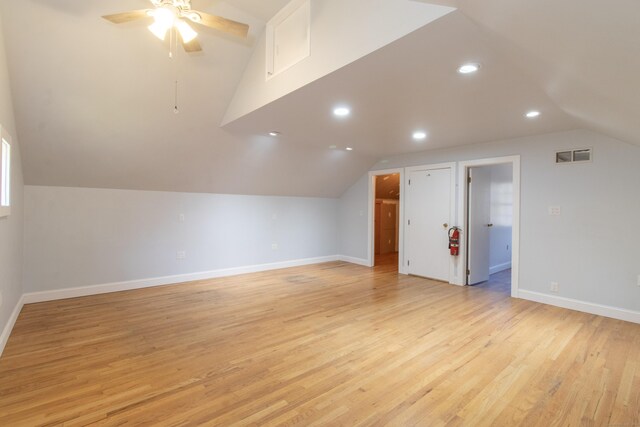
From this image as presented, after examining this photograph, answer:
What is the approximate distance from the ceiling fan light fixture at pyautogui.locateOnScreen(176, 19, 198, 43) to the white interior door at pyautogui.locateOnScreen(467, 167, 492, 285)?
4.51m

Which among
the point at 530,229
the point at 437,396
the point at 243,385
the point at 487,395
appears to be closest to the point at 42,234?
the point at 243,385

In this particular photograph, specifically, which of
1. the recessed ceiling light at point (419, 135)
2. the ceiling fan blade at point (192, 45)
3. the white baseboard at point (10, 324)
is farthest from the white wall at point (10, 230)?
the recessed ceiling light at point (419, 135)

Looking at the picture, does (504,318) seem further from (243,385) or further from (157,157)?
(157,157)

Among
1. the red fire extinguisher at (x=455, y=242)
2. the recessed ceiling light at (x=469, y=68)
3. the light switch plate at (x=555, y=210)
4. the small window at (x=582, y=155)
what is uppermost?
the recessed ceiling light at (x=469, y=68)

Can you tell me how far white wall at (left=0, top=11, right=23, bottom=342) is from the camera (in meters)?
2.63

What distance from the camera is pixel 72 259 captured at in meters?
4.24

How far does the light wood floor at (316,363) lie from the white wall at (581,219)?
0.42 m

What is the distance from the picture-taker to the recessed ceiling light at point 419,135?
13.9ft

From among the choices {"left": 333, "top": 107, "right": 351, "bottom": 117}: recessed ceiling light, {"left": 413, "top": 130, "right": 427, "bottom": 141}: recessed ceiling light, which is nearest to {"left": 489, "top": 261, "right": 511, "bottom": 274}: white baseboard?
{"left": 413, "top": 130, "right": 427, "bottom": 141}: recessed ceiling light

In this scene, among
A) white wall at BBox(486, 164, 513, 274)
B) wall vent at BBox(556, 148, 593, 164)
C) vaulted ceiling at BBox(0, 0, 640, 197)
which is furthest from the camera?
white wall at BBox(486, 164, 513, 274)

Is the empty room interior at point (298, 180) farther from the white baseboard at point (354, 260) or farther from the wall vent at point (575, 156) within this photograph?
the white baseboard at point (354, 260)

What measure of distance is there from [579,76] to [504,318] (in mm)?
2771

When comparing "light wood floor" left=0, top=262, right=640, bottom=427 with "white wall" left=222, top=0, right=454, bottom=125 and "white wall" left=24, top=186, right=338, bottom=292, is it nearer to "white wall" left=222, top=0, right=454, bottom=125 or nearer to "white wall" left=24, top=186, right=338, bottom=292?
"white wall" left=24, top=186, right=338, bottom=292

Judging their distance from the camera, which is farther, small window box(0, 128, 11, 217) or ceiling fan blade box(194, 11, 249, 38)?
small window box(0, 128, 11, 217)
